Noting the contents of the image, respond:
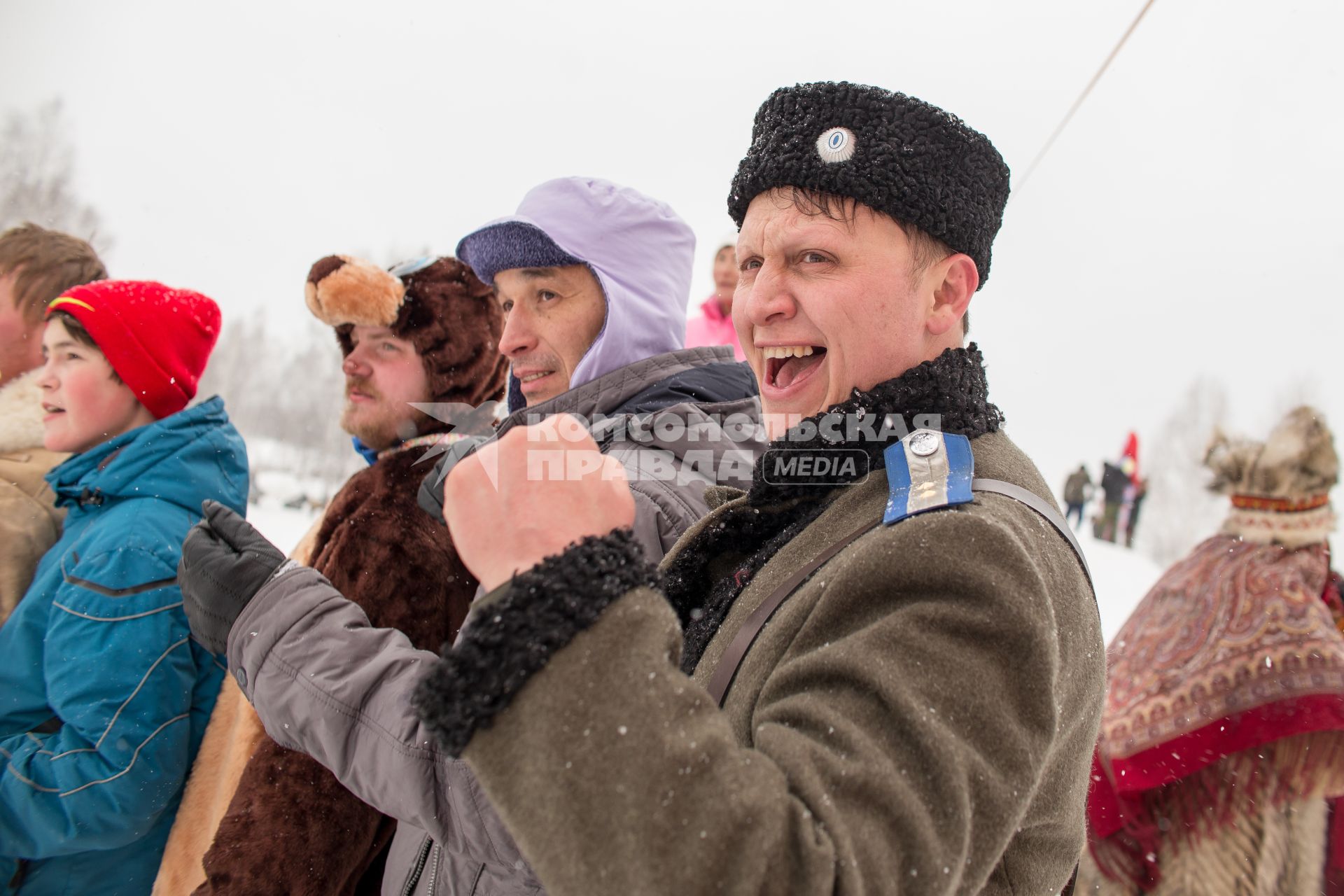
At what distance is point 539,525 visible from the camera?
2.98 feet

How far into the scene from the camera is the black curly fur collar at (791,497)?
1.22m

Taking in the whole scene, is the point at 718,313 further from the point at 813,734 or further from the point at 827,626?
the point at 813,734

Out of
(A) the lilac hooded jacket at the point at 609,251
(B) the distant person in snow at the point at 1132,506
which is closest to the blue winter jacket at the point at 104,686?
(A) the lilac hooded jacket at the point at 609,251

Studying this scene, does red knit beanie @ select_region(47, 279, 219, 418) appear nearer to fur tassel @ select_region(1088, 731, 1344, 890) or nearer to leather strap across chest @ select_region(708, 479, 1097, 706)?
leather strap across chest @ select_region(708, 479, 1097, 706)

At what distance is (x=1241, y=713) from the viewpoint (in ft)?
7.92

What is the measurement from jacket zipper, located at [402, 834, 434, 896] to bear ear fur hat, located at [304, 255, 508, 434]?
1464 millimetres

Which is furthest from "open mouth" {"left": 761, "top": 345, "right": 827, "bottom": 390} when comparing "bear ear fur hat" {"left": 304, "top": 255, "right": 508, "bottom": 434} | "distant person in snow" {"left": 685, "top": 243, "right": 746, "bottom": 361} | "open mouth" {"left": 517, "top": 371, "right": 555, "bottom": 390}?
"distant person in snow" {"left": 685, "top": 243, "right": 746, "bottom": 361}

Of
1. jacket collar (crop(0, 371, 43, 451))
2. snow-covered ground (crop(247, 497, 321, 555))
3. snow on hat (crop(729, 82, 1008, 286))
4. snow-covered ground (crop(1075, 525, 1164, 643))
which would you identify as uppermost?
snow on hat (crop(729, 82, 1008, 286))

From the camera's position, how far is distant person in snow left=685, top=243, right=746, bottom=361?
5527 millimetres

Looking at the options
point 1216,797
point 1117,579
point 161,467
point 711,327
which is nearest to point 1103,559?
point 1117,579

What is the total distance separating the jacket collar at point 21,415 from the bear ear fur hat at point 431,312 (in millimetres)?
962

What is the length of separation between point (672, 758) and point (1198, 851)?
2.55m

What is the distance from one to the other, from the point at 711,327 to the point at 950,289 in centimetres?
432

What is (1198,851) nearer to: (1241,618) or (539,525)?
(1241,618)
